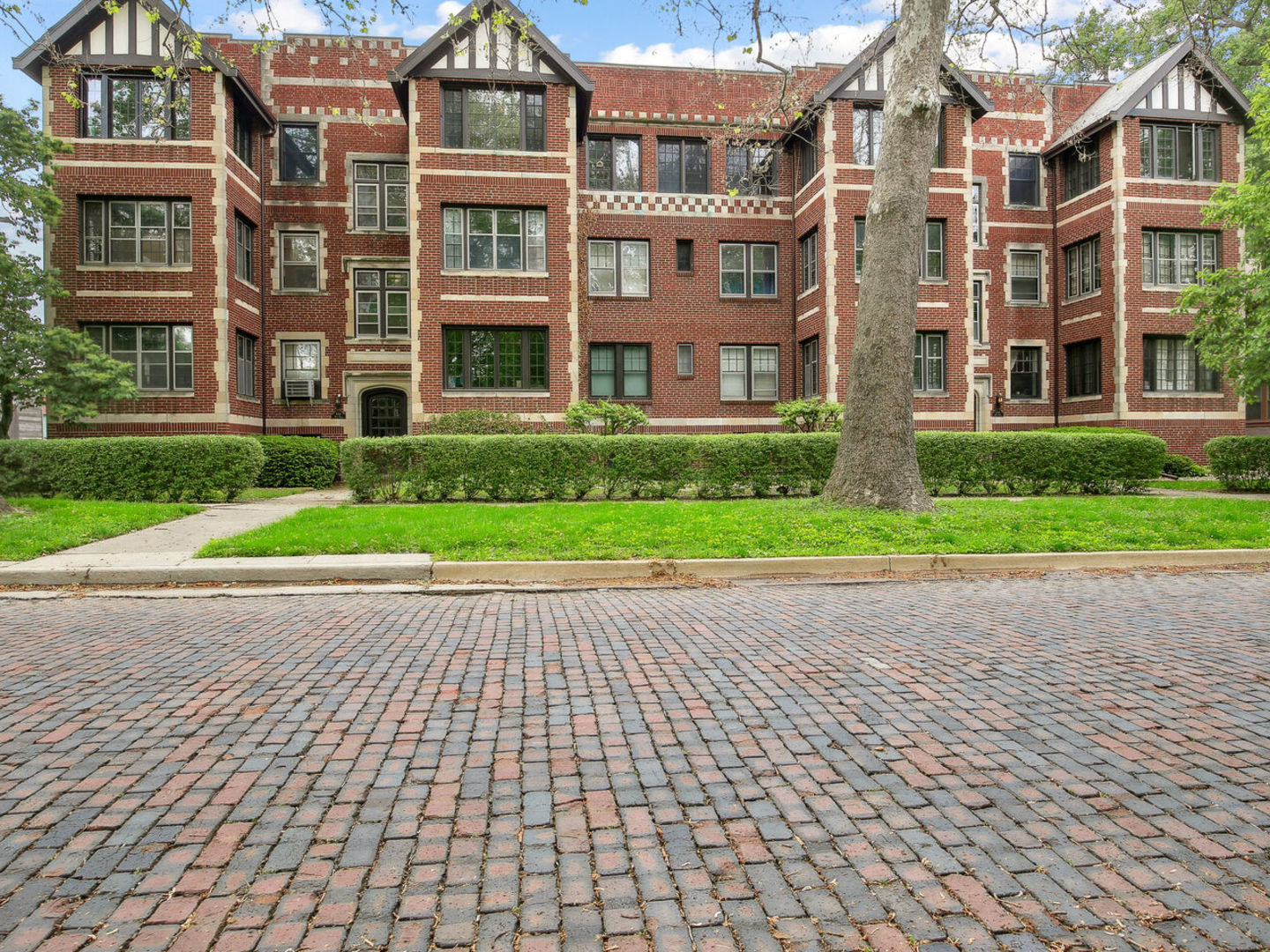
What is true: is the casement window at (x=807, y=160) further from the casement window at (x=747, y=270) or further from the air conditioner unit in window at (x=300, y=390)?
the air conditioner unit in window at (x=300, y=390)

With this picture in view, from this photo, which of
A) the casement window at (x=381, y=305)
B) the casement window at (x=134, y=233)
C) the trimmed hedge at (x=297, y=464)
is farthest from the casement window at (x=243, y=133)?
the trimmed hedge at (x=297, y=464)

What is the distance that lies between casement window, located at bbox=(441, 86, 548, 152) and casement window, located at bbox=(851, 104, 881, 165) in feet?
30.2

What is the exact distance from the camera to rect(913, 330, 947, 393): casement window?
2320 centimetres

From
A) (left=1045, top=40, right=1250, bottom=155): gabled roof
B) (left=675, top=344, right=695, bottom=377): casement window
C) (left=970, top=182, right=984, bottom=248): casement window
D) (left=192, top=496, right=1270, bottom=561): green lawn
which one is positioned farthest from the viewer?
(left=970, top=182, right=984, bottom=248): casement window

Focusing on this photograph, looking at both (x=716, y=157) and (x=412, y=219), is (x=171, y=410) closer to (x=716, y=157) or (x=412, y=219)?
(x=412, y=219)

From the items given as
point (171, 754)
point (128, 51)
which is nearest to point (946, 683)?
point (171, 754)

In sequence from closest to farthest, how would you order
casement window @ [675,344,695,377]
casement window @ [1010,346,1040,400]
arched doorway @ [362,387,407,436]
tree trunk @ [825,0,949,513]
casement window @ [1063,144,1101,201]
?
tree trunk @ [825,0,949,513] → arched doorway @ [362,387,407,436] → casement window @ [675,344,695,377] → casement window @ [1063,144,1101,201] → casement window @ [1010,346,1040,400]

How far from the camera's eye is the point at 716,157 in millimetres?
25406

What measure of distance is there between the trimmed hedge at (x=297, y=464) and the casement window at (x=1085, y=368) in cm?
2392

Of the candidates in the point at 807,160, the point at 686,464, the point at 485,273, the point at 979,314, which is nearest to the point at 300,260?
the point at 485,273

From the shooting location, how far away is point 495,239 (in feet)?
68.9

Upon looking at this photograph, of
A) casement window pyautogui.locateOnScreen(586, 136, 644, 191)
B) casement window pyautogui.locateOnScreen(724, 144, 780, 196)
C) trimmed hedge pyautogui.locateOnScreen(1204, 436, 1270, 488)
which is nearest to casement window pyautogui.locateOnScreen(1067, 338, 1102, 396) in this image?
trimmed hedge pyautogui.locateOnScreen(1204, 436, 1270, 488)

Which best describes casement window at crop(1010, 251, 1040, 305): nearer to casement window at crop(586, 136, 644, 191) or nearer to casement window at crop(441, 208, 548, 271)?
casement window at crop(586, 136, 644, 191)

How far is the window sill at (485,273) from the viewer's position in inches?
816
